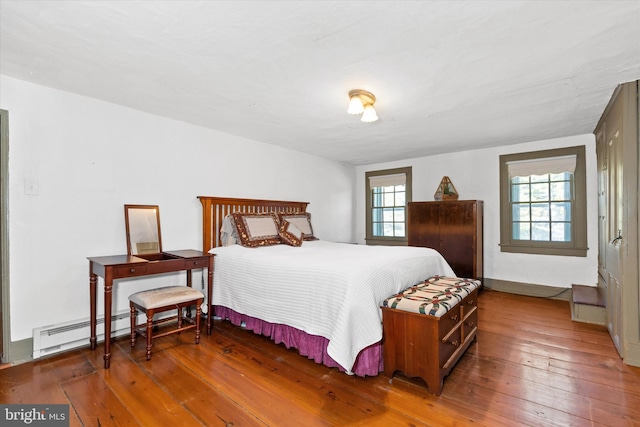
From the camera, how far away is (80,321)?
2.70 metres

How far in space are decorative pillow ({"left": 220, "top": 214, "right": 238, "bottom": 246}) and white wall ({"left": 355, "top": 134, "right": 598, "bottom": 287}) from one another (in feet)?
11.3

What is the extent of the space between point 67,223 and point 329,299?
2363mm

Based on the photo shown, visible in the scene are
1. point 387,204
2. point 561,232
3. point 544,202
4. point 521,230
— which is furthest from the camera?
point 387,204

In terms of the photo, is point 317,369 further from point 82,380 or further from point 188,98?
point 188,98

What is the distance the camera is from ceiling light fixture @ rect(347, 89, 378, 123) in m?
2.54

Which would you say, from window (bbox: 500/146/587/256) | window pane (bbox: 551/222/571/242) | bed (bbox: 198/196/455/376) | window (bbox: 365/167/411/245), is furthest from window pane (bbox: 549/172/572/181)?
bed (bbox: 198/196/455/376)

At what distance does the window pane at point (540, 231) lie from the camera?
4418mm

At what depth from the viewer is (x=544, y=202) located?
4.43 m

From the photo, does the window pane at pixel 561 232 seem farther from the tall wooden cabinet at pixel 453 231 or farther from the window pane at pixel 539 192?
the tall wooden cabinet at pixel 453 231

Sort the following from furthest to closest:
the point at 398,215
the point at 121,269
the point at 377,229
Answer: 1. the point at 377,229
2. the point at 398,215
3. the point at 121,269

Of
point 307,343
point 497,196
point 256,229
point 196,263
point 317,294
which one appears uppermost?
point 497,196

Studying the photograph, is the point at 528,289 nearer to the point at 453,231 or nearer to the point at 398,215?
the point at 453,231

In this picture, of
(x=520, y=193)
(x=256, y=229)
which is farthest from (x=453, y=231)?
(x=256, y=229)

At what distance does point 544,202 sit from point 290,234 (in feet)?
12.1
